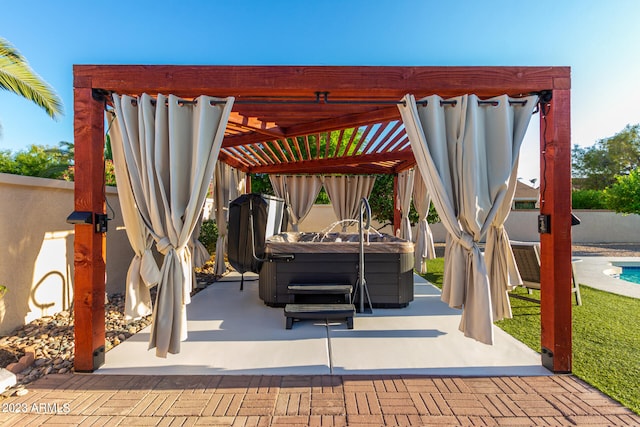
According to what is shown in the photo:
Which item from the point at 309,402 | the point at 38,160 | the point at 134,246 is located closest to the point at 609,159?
the point at 309,402

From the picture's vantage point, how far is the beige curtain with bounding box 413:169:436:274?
6.21 m

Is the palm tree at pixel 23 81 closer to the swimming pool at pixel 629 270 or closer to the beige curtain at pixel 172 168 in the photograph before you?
the beige curtain at pixel 172 168

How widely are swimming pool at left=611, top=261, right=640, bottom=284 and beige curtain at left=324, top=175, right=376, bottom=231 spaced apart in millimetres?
6037

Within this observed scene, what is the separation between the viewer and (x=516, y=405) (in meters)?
2.07

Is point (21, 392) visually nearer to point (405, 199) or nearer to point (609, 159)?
point (405, 199)

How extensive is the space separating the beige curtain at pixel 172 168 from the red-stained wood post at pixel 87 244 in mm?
247

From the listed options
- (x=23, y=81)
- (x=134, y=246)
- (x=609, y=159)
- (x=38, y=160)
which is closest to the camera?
(x=134, y=246)

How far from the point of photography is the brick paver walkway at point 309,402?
6.28ft

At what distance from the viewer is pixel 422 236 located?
627 centimetres

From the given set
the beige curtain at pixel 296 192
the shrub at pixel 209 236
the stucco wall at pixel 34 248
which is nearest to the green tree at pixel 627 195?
the beige curtain at pixel 296 192

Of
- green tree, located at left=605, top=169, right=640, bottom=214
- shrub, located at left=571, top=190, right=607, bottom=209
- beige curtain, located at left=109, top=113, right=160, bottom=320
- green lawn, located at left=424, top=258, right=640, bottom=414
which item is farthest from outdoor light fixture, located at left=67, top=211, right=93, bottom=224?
shrub, located at left=571, top=190, right=607, bottom=209

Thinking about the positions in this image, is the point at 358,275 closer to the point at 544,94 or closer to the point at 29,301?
the point at 544,94

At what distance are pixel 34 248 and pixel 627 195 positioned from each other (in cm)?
1455

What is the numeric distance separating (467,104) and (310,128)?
2.16 meters
